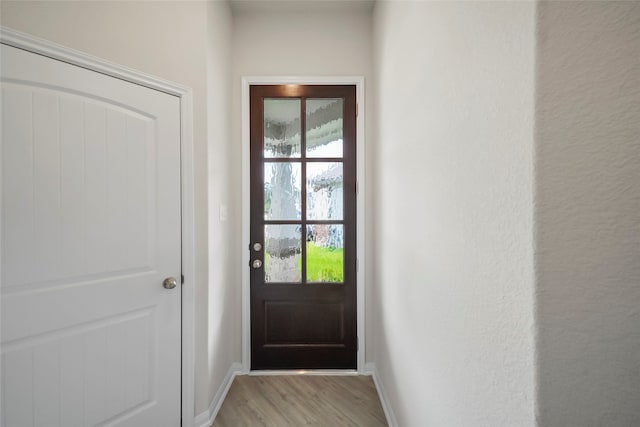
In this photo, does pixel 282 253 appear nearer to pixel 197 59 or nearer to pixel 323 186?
pixel 323 186

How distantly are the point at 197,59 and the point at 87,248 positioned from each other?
115 centimetres

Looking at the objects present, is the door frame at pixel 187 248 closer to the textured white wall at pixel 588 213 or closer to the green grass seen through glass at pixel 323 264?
the green grass seen through glass at pixel 323 264

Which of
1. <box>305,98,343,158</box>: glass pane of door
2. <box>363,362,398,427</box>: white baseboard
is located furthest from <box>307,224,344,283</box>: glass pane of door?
<box>363,362,398,427</box>: white baseboard

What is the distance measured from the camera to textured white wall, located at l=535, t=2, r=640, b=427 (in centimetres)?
49

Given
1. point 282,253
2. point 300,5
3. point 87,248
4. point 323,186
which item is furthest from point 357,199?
point 87,248

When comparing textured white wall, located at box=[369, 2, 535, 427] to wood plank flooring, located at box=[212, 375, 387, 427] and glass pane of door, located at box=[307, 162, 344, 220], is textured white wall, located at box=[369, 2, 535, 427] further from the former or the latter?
glass pane of door, located at box=[307, 162, 344, 220]

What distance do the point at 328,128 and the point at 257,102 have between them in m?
0.59

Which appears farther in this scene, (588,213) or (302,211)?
(302,211)

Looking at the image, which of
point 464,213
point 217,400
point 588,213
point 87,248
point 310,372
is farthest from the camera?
point 310,372

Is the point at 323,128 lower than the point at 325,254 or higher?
higher

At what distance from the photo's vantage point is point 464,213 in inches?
29.7

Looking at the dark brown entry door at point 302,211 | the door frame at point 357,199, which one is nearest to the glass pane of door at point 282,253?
the dark brown entry door at point 302,211

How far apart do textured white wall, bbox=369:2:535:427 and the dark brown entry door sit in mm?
643

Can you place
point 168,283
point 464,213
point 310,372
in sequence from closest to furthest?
point 464,213 → point 168,283 → point 310,372
